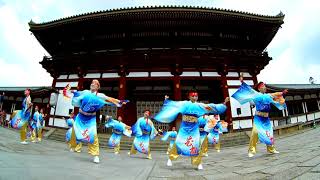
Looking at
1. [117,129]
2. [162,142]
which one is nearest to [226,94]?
[162,142]

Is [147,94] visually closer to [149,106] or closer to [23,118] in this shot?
[149,106]

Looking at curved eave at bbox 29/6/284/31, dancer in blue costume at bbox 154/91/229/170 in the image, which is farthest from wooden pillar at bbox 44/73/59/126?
dancer in blue costume at bbox 154/91/229/170

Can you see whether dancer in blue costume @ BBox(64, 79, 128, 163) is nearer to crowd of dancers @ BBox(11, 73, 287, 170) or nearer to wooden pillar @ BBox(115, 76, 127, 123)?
crowd of dancers @ BBox(11, 73, 287, 170)

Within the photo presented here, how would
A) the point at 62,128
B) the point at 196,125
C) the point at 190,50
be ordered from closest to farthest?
1. the point at 196,125
2. the point at 190,50
3. the point at 62,128

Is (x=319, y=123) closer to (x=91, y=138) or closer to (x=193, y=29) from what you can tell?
(x=193, y=29)

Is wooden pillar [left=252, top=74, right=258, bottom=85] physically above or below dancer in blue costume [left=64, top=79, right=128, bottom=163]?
above

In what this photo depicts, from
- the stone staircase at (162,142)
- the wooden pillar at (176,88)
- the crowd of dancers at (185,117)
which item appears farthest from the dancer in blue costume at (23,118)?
the wooden pillar at (176,88)

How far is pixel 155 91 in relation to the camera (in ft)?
51.3

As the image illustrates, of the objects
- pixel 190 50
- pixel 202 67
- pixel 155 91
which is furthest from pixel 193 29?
pixel 155 91

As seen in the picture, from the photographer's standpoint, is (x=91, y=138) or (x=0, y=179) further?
(x=91, y=138)

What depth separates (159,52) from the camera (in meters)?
13.5

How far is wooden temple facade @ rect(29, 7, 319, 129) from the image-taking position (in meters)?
13.6

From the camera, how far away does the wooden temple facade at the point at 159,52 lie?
535 inches

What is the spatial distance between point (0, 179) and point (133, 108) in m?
13.2
